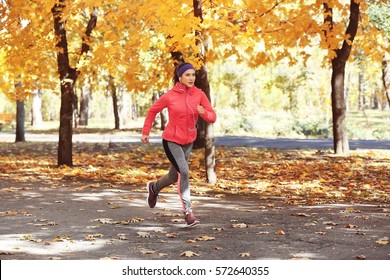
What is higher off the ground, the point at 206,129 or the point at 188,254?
the point at 206,129

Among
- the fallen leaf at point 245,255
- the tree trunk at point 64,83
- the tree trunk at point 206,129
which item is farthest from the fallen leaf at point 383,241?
the tree trunk at point 64,83

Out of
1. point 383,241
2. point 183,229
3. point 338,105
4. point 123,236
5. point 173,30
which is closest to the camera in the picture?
point 383,241

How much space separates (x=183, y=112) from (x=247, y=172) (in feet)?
25.4

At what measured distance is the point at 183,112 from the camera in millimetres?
8062

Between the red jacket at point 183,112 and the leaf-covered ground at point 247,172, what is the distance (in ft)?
11.6

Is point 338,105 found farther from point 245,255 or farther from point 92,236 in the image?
point 245,255

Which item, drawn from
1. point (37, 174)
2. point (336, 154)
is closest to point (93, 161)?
point (37, 174)

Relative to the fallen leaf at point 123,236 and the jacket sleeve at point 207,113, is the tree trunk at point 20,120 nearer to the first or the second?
the jacket sleeve at point 207,113

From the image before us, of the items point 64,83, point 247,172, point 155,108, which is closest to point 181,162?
point 155,108

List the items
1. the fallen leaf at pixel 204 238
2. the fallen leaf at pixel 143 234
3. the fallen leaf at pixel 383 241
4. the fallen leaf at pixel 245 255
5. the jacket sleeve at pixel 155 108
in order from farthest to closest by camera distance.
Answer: the jacket sleeve at pixel 155 108, the fallen leaf at pixel 143 234, the fallen leaf at pixel 204 238, the fallen leaf at pixel 383 241, the fallen leaf at pixel 245 255

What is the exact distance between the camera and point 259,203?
35.8 ft

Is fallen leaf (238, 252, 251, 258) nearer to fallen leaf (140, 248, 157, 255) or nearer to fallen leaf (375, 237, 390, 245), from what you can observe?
fallen leaf (140, 248, 157, 255)

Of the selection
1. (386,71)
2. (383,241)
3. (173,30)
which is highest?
(386,71)

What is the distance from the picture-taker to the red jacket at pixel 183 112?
8070 mm
